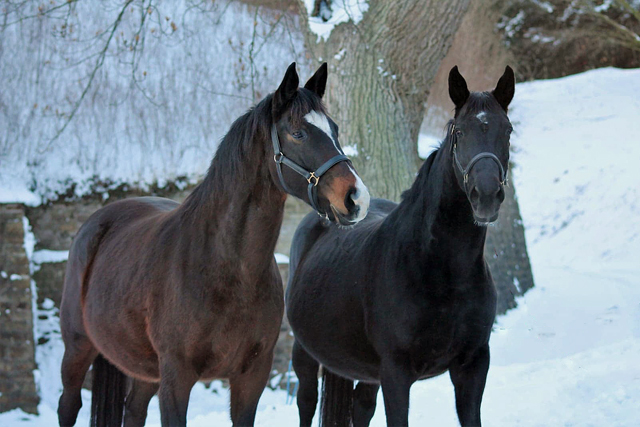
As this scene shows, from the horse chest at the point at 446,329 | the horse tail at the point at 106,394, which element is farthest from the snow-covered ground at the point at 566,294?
the horse chest at the point at 446,329

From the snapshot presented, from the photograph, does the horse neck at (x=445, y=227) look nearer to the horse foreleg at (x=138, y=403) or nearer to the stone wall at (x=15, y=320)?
the horse foreleg at (x=138, y=403)

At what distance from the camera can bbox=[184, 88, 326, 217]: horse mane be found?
9.86ft

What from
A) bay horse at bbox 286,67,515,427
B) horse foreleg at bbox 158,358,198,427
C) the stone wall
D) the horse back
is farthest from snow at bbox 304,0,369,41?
the stone wall

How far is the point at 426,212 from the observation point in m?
3.44

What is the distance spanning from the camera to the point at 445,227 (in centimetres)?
332

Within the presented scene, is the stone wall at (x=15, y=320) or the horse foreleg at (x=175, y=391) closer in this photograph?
the horse foreleg at (x=175, y=391)

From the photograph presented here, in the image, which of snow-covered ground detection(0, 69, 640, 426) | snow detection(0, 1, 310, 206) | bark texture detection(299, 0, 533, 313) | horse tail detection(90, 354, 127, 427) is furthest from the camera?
snow detection(0, 1, 310, 206)

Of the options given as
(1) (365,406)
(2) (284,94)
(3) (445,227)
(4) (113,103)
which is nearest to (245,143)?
(2) (284,94)

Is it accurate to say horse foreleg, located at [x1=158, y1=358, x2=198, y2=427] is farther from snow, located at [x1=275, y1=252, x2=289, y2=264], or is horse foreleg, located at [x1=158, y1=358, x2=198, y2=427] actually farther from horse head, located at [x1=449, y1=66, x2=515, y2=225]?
snow, located at [x1=275, y1=252, x2=289, y2=264]

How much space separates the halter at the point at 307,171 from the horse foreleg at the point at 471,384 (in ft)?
3.66

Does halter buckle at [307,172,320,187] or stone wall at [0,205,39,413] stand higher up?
halter buckle at [307,172,320,187]

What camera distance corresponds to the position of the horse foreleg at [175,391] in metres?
3.06

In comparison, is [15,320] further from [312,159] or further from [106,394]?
[312,159]

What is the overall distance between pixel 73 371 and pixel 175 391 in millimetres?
1678
